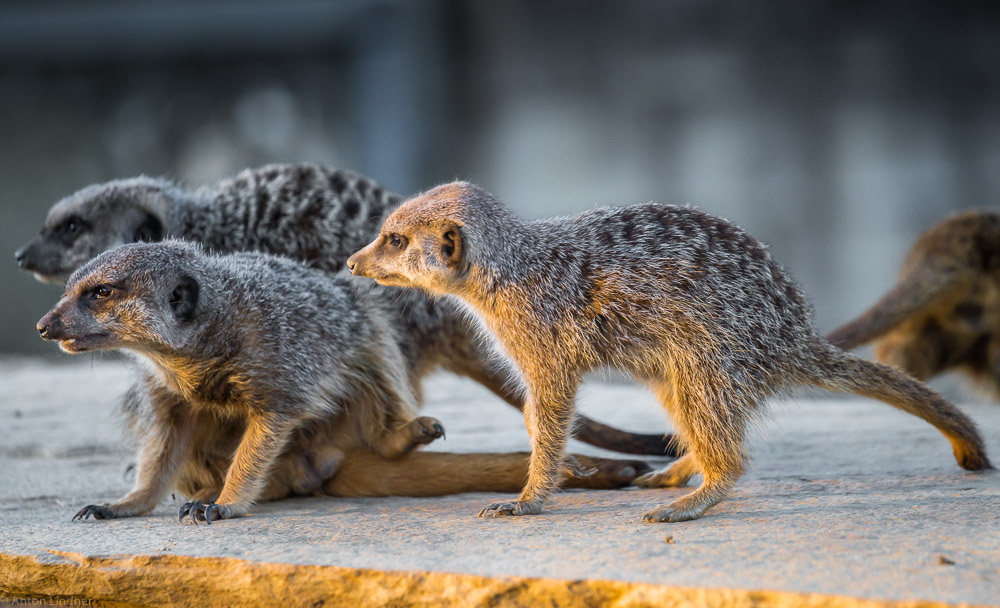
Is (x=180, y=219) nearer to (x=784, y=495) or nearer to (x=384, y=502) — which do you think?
(x=384, y=502)

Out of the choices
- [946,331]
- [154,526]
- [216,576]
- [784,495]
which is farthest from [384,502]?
[946,331]

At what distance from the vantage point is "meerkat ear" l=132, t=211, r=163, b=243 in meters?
3.93

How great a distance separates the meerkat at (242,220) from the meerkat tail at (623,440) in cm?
40

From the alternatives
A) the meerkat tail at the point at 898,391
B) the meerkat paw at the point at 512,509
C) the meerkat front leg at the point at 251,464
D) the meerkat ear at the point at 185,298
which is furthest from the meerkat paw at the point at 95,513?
the meerkat tail at the point at 898,391

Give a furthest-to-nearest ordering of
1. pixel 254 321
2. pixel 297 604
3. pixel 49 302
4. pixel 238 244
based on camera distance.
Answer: pixel 49 302 < pixel 238 244 < pixel 254 321 < pixel 297 604

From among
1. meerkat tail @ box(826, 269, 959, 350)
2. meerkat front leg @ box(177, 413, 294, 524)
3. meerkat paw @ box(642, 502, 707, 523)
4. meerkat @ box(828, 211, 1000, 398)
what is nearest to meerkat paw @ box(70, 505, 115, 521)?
meerkat front leg @ box(177, 413, 294, 524)

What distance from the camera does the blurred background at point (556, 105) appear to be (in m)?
9.36

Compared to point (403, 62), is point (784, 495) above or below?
below

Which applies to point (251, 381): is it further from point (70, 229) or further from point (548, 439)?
point (70, 229)

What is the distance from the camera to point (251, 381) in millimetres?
2891

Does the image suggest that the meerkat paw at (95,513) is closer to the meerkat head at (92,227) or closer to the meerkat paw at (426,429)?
the meerkat paw at (426,429)

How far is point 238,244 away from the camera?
384 cm

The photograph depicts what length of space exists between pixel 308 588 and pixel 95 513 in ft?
3.31

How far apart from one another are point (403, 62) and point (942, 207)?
515 cm
